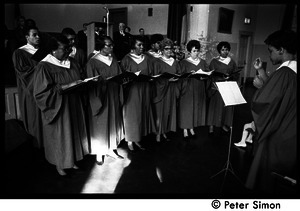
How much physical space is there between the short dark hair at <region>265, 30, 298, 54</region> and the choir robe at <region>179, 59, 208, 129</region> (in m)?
1.87

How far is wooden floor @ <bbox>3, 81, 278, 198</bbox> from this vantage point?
234cm

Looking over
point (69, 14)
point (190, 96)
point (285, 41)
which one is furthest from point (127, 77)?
point (69, 14)

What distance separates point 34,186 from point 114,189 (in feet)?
2.78

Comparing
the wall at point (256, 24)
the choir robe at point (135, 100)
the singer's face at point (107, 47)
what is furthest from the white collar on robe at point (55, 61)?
the wall at point (256, 24)

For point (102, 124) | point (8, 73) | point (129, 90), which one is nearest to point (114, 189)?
point (102, 124)

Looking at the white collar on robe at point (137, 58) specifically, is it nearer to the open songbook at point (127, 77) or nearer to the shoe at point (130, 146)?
the open songbook at point (127, 77)

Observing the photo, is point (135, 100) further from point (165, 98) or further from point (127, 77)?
point (165, 98)

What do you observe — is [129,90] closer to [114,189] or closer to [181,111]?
[181,111]

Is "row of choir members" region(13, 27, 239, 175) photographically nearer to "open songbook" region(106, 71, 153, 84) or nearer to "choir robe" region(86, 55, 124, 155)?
"choir robe" region(86, 55, 124, 155)

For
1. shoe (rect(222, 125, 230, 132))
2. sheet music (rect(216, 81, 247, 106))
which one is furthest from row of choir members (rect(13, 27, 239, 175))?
sheet music (rect(216, 81, 247, 106))

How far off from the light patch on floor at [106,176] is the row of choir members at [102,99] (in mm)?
123

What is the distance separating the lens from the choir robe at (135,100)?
3.22m

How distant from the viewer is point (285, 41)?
6.34 feet

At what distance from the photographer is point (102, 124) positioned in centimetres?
288
